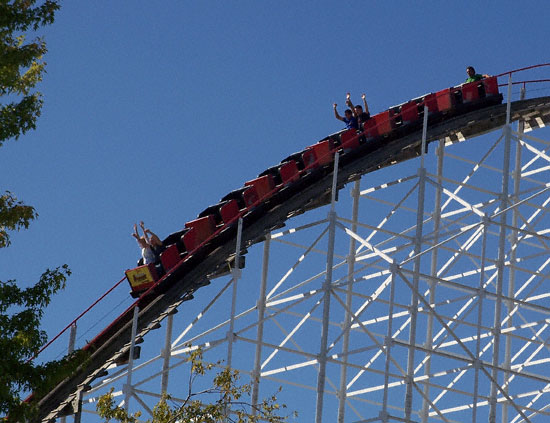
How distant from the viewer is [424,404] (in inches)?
1181

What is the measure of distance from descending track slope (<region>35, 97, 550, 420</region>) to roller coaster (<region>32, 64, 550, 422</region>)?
18 millimetres

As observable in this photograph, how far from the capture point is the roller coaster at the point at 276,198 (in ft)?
90.2

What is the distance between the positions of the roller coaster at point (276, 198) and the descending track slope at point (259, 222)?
0.02 m

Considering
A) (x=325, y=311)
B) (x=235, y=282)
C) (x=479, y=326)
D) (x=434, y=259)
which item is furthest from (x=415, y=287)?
(x=434, y=259)

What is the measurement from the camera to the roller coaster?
27.5m

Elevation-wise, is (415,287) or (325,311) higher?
(415,287)

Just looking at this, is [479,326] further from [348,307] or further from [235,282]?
[235,282]

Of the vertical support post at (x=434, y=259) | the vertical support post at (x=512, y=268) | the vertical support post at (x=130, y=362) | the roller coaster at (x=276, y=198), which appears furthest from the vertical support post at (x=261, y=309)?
the vertical support post at (x=512, y=268)

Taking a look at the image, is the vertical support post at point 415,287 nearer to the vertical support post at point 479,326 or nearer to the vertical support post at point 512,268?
the vertical support post at point 479,326

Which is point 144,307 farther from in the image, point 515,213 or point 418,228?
point 515,213

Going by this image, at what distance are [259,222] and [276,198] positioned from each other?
2.02 feet

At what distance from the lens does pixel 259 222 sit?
29.1 meters

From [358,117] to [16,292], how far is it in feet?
41.7

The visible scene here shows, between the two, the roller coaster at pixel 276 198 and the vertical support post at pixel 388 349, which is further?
the roller coaster at pixel 276 198
